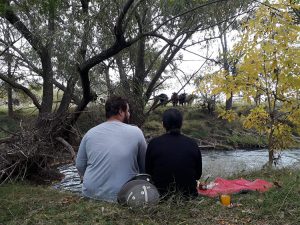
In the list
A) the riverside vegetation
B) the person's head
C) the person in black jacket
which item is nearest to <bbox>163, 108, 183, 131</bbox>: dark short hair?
the person in black jacket

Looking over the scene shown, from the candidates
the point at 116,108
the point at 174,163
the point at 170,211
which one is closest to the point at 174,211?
the point at 170,211

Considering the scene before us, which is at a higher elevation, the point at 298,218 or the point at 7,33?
the point at 7,33

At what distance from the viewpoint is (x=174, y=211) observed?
13.3ft

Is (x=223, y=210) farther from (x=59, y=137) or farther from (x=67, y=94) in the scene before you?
(x=67, y=94)

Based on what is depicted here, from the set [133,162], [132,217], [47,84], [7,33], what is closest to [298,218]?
[132,217]

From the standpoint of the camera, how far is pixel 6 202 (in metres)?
5.00

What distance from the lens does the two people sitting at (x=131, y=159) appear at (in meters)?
4.45

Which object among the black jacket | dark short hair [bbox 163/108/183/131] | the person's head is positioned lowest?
the black jacket

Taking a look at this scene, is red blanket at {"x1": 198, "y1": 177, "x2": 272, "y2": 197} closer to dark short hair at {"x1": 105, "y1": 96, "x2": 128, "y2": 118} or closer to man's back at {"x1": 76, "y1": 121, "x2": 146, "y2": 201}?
man's back at {"x1": 76, "y1": 121, "x2": 146, "y2": 201}

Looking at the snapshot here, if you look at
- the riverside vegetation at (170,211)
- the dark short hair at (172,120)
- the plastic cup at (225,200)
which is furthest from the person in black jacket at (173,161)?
the plastic cup at (225,200)

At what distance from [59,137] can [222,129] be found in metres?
16.0

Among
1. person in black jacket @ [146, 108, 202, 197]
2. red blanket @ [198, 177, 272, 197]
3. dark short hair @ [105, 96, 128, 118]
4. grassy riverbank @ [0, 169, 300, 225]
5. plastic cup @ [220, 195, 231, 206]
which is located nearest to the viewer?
grassy riverbank @ [0, 169, 300, 225]

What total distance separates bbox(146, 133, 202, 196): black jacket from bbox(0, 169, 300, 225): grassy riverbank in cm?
23

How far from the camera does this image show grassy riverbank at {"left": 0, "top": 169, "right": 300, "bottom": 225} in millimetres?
3822
